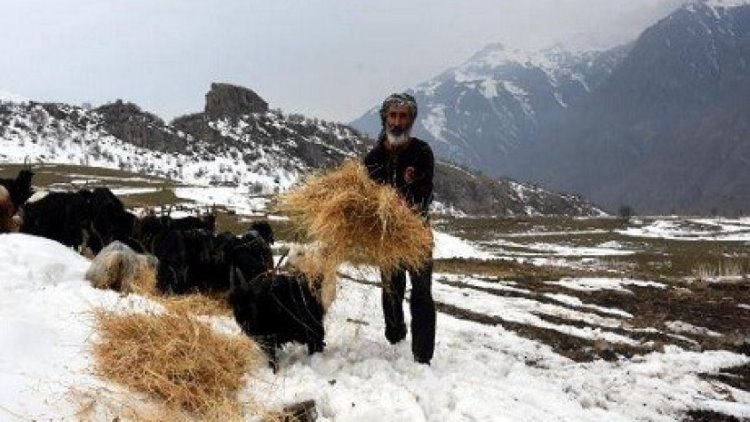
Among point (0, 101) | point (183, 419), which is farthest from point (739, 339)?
point (0, 101)

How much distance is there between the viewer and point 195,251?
934cm

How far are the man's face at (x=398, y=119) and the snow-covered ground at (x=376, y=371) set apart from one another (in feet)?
5.05

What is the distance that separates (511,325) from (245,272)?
5.26 metres

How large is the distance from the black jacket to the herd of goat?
54.6 inches

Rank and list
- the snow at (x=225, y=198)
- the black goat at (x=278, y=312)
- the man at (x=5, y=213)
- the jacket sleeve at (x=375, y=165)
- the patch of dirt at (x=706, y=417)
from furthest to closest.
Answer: the snow at (x=225, y=198) < the man at (x=5, y=213) < the patch of dirt at (x=706, y=417) < the jacket sleeve at (x=375, y=165) < the black goat at (x=278, y=312)

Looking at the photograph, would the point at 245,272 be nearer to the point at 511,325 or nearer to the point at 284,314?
the point at 284,314

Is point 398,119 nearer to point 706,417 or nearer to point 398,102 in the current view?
point 398,102

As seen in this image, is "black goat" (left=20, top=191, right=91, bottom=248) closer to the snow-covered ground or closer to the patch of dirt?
the snow-covered ground

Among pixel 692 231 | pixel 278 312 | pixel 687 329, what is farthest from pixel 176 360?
pixel 692 231

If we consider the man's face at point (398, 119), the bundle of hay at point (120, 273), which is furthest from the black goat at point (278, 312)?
the man's face at point (398, 119)

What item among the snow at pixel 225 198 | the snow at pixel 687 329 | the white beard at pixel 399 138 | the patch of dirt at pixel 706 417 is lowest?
the snow at pixel 225 198

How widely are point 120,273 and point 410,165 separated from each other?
3.48 meters

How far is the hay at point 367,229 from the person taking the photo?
25.0ft

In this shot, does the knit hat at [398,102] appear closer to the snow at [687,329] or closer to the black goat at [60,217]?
the black goat at [60,217]
